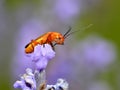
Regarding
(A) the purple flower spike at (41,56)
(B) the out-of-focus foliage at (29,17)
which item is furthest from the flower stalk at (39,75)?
(B) the out-of-focus foliage at (29,17)

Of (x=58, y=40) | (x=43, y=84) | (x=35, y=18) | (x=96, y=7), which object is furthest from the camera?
(x=96, y=7)

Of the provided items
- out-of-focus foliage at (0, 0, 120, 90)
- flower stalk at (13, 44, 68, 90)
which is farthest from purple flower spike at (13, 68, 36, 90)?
out-of-focus foliage at (0, 0, 120, 90)

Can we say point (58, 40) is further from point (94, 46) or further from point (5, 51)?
point (5, 51)

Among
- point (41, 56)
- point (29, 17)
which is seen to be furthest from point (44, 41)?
point (29, 17)

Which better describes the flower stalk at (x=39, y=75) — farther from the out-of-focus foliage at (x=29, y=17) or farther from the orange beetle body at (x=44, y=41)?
the out-of-focus foliage at (x=29, y=17)

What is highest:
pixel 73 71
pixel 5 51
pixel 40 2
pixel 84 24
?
pixel 40 2

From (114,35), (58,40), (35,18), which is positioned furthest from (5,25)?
(58,40)

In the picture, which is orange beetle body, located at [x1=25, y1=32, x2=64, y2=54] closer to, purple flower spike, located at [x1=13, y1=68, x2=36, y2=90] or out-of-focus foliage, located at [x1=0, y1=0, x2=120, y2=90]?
purple flower spike, located at [x1=13, y1=68, x2=36, y2=90]
